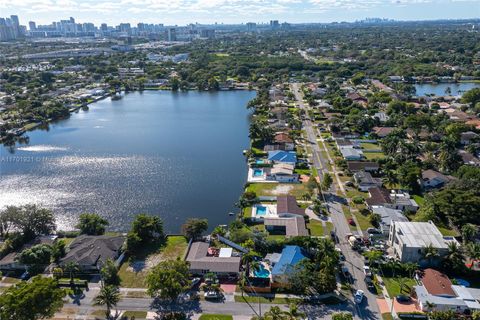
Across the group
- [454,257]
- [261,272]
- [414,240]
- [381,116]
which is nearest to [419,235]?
[414,240]

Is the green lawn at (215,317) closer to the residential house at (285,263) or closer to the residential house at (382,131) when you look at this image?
the residential house at (285,263)

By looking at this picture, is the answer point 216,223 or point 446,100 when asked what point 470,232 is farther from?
point 446,100

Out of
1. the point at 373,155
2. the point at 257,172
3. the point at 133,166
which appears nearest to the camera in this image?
the point at 257,172

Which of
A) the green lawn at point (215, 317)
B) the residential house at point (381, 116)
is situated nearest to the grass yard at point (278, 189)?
the green lawn at point (215, 317)

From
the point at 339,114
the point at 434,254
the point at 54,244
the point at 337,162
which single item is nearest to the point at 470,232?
the point at 434,254

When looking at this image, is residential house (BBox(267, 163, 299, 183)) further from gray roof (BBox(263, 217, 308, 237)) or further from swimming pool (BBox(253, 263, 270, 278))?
swimming pool (BBox(253, 263, 270, 278))

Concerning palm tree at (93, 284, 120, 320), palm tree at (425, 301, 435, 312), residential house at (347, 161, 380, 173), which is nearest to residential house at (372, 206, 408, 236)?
palm tree at (425, 301, 435, 312)

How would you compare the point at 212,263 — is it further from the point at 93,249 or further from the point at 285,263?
the point at 93,249
